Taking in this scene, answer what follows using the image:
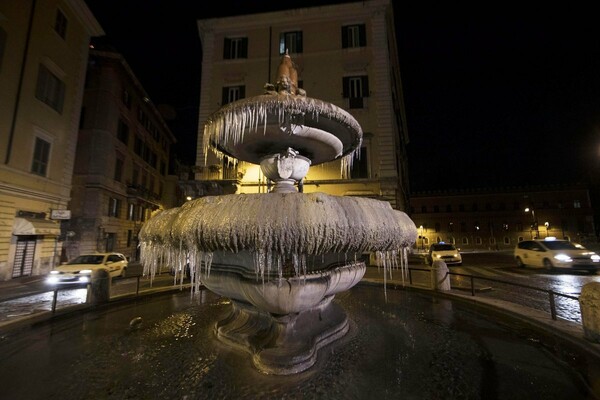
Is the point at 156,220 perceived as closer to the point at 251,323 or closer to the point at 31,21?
the point at 251,323

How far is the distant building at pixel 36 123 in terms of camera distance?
44.1ft

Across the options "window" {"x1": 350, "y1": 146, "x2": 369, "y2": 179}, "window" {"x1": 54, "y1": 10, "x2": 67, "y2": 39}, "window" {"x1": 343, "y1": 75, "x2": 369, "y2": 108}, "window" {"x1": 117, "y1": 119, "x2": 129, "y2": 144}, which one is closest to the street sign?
"window" {"x1": 54, "y1": 10, "x2": 67, "y2": 39}

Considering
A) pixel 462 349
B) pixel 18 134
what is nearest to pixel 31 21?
pixel 18 134

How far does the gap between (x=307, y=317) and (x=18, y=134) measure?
682 inches

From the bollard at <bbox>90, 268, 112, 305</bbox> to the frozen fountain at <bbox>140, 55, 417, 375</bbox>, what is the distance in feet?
8.85

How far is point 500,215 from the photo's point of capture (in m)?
53.2

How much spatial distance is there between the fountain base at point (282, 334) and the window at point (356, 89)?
17857 millimetres

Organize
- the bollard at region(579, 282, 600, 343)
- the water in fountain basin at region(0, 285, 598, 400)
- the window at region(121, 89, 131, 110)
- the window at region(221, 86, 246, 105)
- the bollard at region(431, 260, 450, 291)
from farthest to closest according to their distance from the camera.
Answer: the window at region(121, 89, 131, 110) < the window at region(221, 86, 246, 105) < the bollard at region(431, 260, 450, 291) < the bollard at region(579, 282, 600, 343) < the water in fountain basin at region(0, 285, 598, 400)

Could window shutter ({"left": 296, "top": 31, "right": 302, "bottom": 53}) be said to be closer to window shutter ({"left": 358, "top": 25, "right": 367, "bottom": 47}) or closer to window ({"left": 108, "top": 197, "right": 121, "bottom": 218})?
window shutter ({"left": 358, "top": 25, "right": 367, "bottom": 47})

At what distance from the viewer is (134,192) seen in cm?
2639

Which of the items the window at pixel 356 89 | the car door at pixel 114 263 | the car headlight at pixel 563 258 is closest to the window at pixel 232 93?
the window at pixel 356 89

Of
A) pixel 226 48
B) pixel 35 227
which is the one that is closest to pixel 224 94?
pixel 226 48

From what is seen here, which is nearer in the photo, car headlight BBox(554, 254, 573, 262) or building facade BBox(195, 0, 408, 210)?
car headlight BBox(554, 254, 573, 262)

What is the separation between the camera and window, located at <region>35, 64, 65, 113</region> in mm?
15297
